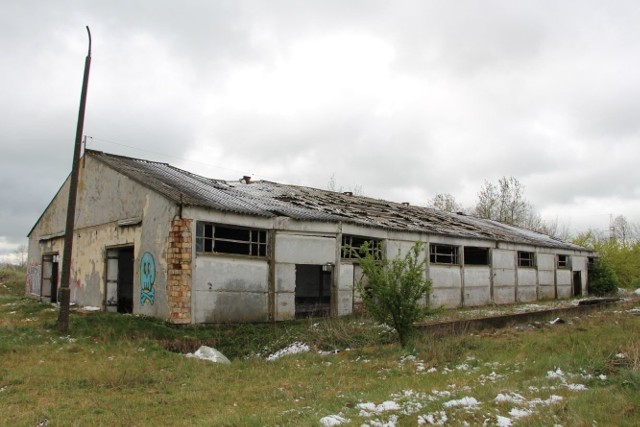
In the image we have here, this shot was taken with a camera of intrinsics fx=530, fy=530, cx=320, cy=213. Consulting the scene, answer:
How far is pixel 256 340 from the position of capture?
45.3 feet

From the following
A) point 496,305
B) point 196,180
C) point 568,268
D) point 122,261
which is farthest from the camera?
point 568,268

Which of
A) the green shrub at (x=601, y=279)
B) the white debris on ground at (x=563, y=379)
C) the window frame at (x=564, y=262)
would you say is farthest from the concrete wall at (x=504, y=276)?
the white debris on ground at (x=563, y=379)

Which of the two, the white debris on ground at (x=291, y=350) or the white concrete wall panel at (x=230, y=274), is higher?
the white concrete wall panel at (x=230, y=274)

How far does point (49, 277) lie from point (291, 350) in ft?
50.5

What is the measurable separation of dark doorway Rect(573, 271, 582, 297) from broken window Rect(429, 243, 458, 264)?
515 inches

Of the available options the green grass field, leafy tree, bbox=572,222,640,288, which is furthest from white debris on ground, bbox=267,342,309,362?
leafy tree, bbox=572,222,640,288

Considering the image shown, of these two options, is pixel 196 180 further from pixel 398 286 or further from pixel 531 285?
pixel 531 285

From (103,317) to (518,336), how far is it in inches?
420

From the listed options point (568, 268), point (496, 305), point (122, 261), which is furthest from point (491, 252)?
point (122, 261)

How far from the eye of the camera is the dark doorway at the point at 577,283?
31922 mm

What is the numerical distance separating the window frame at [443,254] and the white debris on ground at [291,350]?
10.2 m

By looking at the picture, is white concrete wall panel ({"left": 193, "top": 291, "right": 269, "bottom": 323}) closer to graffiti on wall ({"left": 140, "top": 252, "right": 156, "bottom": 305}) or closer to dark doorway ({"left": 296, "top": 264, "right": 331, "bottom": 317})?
graffiti on wall ({"left": 140, "top": 252, "right": 156, "bottom": 305})

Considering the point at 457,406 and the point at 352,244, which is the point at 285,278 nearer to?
the point at 352,244

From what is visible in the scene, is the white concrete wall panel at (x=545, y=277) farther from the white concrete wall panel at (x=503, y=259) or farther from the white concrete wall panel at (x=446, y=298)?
the white concrete wall panel at (x=446, y=298)
